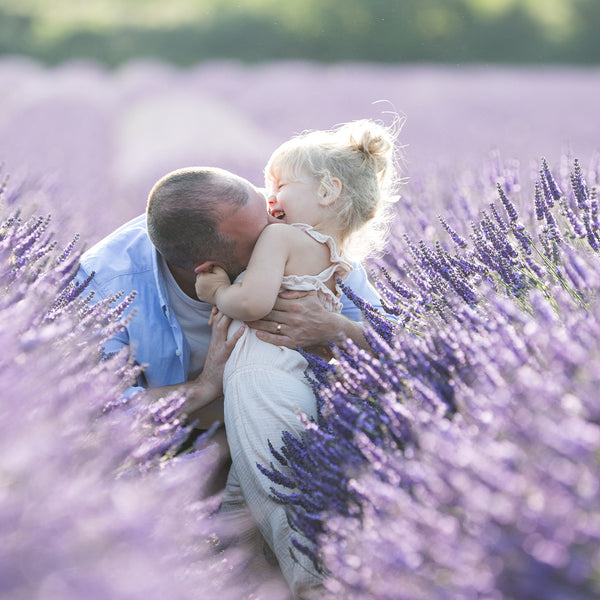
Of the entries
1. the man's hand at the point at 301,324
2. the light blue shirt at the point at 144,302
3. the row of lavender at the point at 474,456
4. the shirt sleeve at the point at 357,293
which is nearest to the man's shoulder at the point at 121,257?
the light blue shirt at the point at 144,302

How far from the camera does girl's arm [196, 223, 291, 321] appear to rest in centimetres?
190

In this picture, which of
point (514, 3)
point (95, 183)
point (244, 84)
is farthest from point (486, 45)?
point (95, 183)

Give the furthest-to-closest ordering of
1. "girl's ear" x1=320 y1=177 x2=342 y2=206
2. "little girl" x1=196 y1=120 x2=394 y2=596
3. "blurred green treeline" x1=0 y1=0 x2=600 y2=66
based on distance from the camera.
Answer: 1. "blurred green treeline" x1=0 y1=0 x2=600 y2=66
2. "girl's ear" x1=320 y1=177 x2=342 y2=206
3. "little girl" x1=196 y1=120 x2=394 y2=596

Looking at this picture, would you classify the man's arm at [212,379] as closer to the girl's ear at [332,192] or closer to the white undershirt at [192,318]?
the white undershirt at [192,318]

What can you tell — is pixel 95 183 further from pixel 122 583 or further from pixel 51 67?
pixel 51 67

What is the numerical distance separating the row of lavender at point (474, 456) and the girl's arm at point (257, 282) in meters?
0.35

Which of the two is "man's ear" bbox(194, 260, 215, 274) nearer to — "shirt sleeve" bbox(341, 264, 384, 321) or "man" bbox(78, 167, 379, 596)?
"man" bbox(78, 167, 379, 596)

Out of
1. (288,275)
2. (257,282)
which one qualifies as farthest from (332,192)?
(257,282)

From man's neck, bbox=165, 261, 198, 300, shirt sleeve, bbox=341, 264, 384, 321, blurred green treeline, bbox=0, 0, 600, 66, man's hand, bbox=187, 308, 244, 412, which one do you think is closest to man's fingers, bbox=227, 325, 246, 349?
man's hand, bbox=187, 308, 244, 412

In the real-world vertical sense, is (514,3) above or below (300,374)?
above

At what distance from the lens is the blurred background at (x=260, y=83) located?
17.6 ft

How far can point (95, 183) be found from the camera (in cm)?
499

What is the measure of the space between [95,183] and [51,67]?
7204mm

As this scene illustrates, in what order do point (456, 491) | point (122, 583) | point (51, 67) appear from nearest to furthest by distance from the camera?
point (122, 583) < point (456, 491) < point (51, 67)
